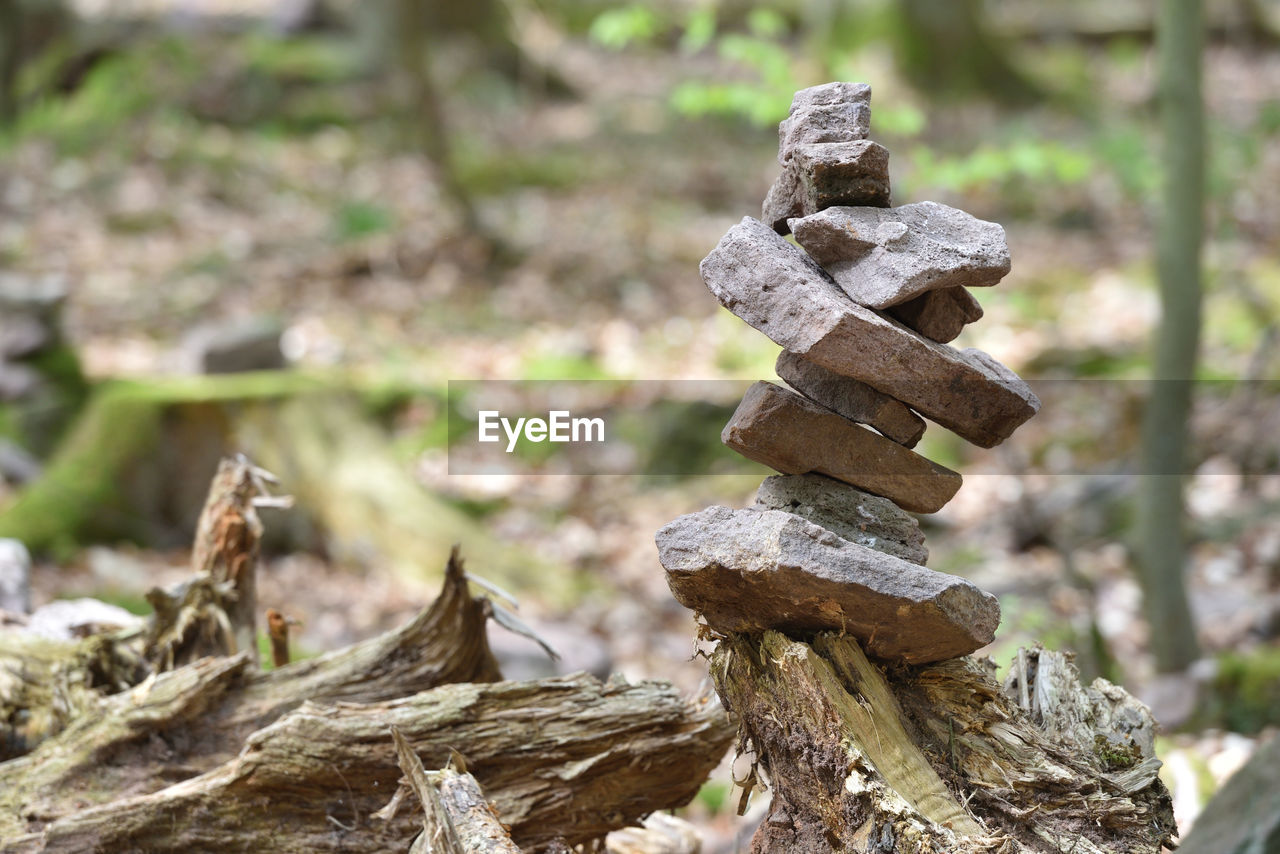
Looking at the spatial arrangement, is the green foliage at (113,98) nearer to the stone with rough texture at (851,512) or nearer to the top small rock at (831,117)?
the top small rock at (831,117)

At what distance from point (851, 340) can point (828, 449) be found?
1.12ft

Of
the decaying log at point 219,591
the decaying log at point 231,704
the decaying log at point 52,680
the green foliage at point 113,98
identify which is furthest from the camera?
the green foliage at point 113,98

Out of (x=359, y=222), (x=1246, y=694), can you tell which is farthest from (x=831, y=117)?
(x=359, y=222)

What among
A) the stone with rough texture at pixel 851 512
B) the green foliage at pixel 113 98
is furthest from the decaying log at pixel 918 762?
the green foliage at pixel 113 98

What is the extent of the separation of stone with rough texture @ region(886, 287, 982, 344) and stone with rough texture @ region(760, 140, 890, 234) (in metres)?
0.26

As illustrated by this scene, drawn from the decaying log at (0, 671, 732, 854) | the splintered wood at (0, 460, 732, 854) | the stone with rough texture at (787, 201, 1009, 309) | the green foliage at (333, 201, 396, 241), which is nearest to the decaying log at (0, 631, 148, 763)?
the splintered wood at (0, 460, 732, 854)

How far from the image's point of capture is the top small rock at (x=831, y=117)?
2691mm

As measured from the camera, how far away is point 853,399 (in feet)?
8.98

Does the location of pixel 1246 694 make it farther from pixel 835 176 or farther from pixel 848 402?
pixel 835 176

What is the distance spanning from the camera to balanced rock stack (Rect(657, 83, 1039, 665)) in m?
2.50

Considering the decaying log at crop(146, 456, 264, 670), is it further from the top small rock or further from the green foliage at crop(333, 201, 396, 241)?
the green foliage at crop(333, 201, 396, 241)

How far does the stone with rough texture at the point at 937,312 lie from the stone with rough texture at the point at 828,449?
281 millimetres

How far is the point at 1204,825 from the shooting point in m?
2.66

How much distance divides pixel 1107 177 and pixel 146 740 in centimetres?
1239
